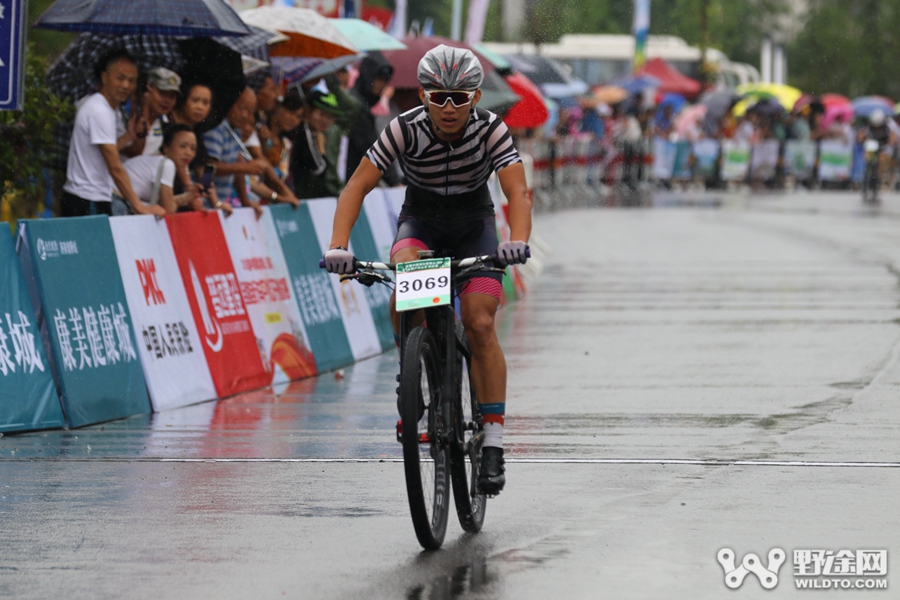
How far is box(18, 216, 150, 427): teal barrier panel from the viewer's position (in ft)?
30.7

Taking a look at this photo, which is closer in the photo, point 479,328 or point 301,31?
point 479,328

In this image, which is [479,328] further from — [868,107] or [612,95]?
[868,107]

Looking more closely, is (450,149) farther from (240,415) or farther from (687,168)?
(687,168)

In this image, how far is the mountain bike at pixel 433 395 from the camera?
6.15 m

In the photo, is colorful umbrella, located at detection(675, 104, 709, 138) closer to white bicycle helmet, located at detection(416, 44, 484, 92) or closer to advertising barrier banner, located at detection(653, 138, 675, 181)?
advertising barrier banner, located at detection(653, 138, 675, 181)

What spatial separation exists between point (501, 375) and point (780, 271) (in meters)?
13.9

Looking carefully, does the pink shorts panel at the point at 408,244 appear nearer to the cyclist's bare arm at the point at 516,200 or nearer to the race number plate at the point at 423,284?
the cyclist's bare arm at the point at 516,200

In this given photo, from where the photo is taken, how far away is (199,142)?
40.0 ft

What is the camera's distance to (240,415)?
1004 centimetres

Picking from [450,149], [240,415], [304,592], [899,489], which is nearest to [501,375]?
[450,149]

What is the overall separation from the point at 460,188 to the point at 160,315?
3908mm

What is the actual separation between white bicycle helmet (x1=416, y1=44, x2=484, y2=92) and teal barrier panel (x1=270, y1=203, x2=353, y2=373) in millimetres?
5793

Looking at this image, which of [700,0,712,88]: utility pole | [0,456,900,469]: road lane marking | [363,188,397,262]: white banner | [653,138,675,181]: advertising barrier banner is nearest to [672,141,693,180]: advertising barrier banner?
[653,138,675,181]: advertising barrier banner

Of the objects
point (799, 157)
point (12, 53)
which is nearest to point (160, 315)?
point (12, 53)
